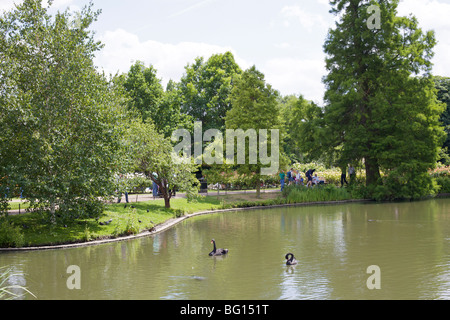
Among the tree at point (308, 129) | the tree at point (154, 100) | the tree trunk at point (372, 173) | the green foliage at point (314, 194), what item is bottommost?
the green foliage at point (314, 194)

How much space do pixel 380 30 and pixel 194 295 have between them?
108 feet

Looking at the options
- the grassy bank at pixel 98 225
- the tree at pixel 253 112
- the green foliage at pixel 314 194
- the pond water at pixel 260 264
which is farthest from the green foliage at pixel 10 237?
the green foliage at pixel 314 194

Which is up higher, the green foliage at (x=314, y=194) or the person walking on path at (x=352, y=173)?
the person walking on path at (x=352, y=173)

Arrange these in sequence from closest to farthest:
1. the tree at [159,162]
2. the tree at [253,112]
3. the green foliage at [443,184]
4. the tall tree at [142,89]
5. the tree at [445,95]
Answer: the tree at [159,162] → the tree at [253,112] → the green foliage at [443,184] → the tall tree at [142,89] → the tree at [445,95]

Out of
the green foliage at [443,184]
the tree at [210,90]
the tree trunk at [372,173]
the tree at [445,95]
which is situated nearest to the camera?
the tree trunk at [372,173]

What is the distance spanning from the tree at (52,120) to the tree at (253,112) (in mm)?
17250

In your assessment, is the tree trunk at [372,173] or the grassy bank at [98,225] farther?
the tree trunk at [372,173]

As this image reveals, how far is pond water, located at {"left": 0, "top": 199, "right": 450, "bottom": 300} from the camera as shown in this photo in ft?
38.4

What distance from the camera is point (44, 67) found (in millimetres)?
19922

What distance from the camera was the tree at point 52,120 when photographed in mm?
18922

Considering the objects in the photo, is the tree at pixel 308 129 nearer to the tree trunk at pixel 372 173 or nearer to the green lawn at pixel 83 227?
the tree trunk at pixel 372 173

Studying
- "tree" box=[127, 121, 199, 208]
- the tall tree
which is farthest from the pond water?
the tall tree

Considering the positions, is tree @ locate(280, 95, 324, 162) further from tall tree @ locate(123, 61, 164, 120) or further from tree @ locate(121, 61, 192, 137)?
tall tree @ locate(123, 61, 164, 120)

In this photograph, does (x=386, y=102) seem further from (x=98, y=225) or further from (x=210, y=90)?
(x=98, y=225)
